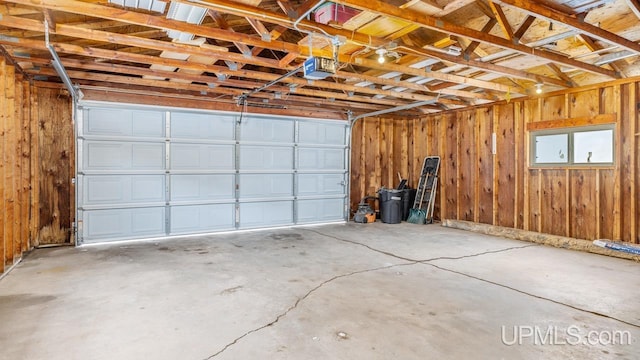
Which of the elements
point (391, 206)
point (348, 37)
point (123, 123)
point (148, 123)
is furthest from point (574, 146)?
point (123, 123)

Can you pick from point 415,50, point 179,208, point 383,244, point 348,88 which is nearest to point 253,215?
point 179,208

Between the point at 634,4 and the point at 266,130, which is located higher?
the point at 634,4

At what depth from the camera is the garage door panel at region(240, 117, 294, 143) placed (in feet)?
22.2

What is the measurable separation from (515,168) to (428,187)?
1944 mm

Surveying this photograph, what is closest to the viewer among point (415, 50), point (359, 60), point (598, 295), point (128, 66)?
point (598, 295)

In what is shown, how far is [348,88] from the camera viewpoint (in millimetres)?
5320

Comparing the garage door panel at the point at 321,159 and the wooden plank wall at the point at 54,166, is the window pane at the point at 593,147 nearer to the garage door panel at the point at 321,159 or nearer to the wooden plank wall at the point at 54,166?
the garage door panel at the point at 321,159

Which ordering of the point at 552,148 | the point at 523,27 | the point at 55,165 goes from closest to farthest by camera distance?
the point at 523,27 → the point at 55,165 → the point at 552,148

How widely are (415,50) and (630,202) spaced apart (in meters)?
3.85

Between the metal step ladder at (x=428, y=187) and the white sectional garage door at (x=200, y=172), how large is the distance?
1.69 m

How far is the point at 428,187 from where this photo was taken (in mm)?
7855

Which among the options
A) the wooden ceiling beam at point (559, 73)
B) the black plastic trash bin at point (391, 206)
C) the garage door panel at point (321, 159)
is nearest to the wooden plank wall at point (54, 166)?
the garage door panel at point (321, 159)

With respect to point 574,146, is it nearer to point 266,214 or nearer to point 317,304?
point 317,304

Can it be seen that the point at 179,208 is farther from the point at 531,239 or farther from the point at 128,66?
the point at 531,239
